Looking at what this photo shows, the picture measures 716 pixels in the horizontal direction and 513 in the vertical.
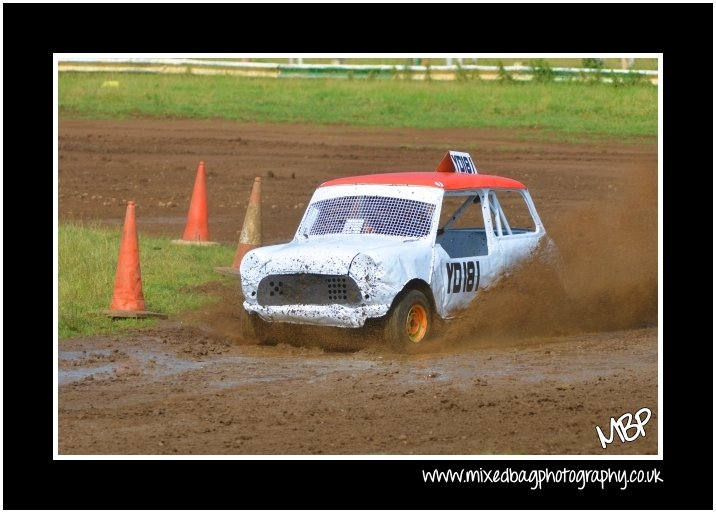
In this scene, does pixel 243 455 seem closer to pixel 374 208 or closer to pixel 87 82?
pixel 374 208

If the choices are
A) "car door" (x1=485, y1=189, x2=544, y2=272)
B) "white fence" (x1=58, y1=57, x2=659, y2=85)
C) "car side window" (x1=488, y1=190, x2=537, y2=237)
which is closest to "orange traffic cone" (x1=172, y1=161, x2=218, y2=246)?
"car side window" (x1=488, y1=190, x2=537, y2=237)

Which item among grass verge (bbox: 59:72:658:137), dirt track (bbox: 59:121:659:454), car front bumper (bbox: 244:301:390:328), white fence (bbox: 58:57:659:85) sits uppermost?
white fence (bbox: 58:57:659:85)

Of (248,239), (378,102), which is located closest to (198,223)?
(248,239)

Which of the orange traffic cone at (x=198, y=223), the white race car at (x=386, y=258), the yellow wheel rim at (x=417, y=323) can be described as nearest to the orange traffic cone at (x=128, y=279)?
the white race car at (x=386, y=258)

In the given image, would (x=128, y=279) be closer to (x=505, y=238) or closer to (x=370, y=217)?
(x=370, y=217)

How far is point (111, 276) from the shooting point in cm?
1283

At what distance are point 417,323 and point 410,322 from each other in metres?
0.13

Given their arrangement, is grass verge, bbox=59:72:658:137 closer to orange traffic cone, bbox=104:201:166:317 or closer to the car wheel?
orange traffic cone, bbox=104:201:166:317

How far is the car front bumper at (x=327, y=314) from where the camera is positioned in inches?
389

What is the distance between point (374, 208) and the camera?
434 inches

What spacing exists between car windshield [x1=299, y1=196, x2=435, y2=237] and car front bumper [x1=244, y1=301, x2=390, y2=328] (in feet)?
3.56

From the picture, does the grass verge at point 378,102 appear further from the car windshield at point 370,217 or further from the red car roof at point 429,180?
the car windshield at point 370,217

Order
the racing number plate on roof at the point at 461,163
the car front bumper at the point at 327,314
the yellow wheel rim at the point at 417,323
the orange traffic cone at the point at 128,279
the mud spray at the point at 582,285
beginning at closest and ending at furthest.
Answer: the car front bumper at the point at 327,314
the yellow wheel rim at the point at 417,323
the mud spray at the point at 582,285
the orange traffic cone at the point at 128,279
the racing number plate on roof at the point at 461,163

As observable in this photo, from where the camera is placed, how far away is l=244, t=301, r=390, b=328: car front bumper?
988 cm
